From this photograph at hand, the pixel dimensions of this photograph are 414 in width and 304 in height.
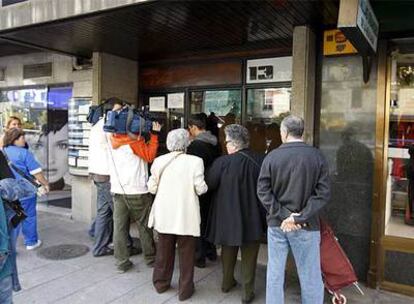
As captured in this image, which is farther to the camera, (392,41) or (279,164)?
(392,41)

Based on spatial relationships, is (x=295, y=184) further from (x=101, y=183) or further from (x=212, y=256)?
(x=101, y=183)

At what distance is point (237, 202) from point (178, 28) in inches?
94.0

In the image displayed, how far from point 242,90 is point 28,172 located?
3186 mm

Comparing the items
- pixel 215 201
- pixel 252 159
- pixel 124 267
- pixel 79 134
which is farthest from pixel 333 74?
pixel 79 134

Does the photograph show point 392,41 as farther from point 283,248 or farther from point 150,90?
point 150,90

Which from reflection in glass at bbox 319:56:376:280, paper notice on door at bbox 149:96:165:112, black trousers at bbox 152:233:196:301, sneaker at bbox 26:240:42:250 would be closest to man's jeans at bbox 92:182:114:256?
sneaker at bbox 26:240:42:250

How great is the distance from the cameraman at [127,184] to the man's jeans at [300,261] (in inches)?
66.6

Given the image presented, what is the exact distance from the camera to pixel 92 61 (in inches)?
247

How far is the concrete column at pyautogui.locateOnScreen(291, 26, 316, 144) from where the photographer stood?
439cm

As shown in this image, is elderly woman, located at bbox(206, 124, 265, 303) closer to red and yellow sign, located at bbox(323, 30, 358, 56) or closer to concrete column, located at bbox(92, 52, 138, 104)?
red and yellow sign, located at bbox(323, 30, 358, 56)

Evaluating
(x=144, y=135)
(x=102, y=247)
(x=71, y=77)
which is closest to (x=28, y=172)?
(x=102, y=247)

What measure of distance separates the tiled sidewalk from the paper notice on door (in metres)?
2.68

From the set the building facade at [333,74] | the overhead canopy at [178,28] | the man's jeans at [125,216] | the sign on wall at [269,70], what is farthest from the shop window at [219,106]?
the man's jeans at [125,216]

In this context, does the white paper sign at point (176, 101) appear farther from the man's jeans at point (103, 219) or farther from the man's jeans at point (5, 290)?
the man's jeans at point (5, 290)
